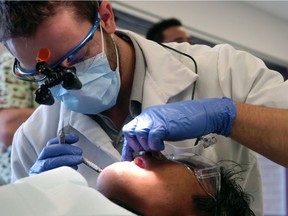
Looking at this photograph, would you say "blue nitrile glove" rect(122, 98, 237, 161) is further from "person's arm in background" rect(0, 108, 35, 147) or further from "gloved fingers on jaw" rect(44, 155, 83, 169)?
"person's arm in background" rect(0, 108, 35, 147)

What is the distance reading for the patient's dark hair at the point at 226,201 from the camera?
1.14 meters

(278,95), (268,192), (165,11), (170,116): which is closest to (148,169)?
(170,116)

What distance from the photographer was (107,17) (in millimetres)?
1426

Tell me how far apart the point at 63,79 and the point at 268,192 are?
3.86 m

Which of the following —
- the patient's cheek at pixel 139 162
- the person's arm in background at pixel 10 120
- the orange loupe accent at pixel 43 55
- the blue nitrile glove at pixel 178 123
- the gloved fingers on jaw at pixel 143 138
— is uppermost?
the orange loupe accent at pixel 43 55

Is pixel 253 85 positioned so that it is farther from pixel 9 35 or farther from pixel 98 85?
pixel 9 35

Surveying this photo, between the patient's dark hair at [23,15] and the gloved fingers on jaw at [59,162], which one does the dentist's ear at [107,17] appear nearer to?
the patient's dark hair at [23,15]

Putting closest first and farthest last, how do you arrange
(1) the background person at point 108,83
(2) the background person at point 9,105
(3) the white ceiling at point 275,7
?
(1) the background person at point 108,83
(2) the background person at point 9,105
(3) the white ceiling at point 275,7

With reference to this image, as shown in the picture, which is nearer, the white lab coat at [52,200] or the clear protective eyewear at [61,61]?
the white lab coat at [52,200]

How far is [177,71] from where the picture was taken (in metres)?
Result: 1.47

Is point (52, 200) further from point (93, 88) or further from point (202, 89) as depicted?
point (202, 89)

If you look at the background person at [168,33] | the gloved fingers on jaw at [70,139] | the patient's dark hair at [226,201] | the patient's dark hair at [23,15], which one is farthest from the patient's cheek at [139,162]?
the background person at [168,33]

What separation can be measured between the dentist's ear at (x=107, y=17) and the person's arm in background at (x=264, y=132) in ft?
1.67

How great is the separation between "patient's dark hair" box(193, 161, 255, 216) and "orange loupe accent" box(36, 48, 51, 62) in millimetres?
553
